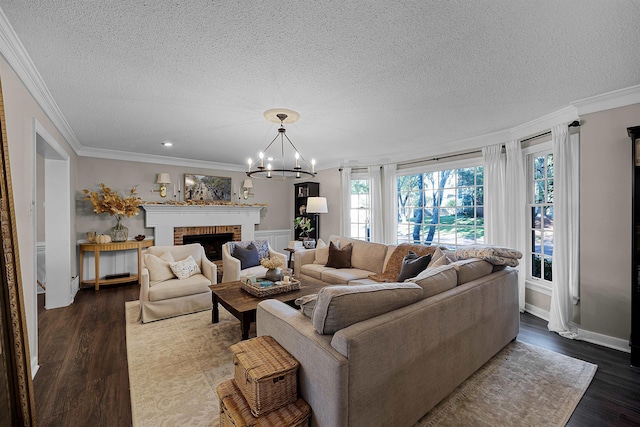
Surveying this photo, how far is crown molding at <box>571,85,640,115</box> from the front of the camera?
260 centimetres

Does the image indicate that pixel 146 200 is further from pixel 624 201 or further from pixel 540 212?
pixel 624 201

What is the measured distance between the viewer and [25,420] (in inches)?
64.2

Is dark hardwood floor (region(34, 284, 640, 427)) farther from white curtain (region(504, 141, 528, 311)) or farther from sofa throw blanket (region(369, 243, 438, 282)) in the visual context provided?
sofa throw blanket (region(369, 243, 438, 282))

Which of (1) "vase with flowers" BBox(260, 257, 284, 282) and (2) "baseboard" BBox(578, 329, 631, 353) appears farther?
(1) "vase with flowers" BBox(260, 257, 284, 282)

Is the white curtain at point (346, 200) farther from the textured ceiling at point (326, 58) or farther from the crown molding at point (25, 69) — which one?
the crown molding at point (25, 69)

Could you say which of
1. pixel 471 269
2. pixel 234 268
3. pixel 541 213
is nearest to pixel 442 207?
pixel 541 213

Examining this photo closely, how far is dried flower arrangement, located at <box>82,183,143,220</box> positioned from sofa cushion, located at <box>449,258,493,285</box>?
210 inches

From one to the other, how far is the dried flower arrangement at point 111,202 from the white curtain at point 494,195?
19.6 feet

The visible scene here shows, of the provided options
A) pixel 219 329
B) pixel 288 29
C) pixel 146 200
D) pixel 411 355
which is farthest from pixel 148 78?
pixel 146 200

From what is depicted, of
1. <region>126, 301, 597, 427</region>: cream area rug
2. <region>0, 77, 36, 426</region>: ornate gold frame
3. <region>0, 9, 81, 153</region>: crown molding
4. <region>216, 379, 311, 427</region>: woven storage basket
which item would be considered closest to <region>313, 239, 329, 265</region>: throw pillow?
<region>126, 301, 597, 427</region>: cream area rug

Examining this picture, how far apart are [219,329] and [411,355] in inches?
91.3

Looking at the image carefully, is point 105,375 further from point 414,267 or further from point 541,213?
point 541,213

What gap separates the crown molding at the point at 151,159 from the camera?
198 inches

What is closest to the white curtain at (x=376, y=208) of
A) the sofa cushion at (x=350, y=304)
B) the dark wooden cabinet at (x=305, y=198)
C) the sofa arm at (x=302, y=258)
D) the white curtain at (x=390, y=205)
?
the white curtain at (x=390, y=205)
